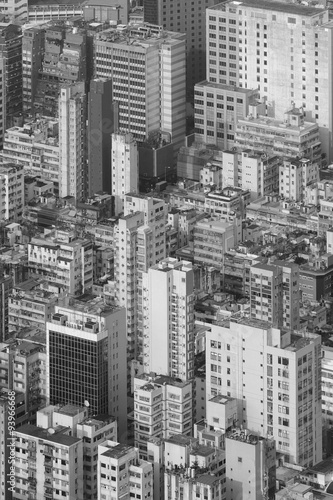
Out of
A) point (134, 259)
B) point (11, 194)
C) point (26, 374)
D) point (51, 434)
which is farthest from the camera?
point (11, 194)

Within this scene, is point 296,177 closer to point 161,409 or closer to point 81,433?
point 161,409

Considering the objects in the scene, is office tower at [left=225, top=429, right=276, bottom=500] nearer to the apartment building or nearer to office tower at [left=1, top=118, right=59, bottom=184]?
the apartment building

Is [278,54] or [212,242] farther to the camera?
[278,54]

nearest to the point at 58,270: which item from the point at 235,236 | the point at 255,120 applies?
the point at 235,236

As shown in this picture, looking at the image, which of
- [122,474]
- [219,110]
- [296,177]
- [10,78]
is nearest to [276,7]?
[219,110]

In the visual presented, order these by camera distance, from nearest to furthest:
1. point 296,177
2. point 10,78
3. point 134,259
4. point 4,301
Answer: point 134,259
point 4,301
point 296,177
point 10,78

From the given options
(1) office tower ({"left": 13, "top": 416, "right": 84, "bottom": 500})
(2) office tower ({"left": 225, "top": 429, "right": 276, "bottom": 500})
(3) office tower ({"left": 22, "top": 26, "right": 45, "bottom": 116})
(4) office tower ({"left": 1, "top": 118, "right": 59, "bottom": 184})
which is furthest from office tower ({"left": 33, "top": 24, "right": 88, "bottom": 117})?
(2) office tower ({"left": 225, "top": 429, "right": 276, "bottom": 500})
